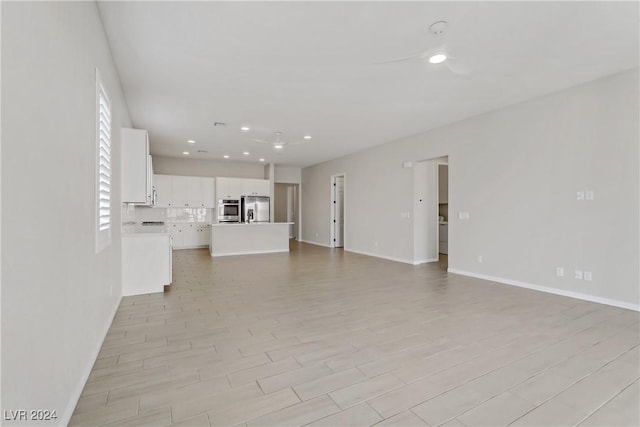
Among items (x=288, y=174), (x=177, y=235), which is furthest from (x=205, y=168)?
(x=288, y=174)

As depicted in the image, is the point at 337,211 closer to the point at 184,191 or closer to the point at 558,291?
the point at 184,191

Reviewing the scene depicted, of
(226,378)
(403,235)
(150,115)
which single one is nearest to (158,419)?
(226,378)

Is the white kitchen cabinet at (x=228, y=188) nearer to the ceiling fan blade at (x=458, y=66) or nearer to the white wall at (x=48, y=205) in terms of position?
the white wall at (x=48, y=205)

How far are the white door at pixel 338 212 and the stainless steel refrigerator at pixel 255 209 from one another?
7.07 feet

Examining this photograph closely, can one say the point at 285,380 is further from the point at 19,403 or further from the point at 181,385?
the point at 19,403

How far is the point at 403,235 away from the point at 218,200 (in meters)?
5.50

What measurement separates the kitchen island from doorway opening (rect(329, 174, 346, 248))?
1.67m

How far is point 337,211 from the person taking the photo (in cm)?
964

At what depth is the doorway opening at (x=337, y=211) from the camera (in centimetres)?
953

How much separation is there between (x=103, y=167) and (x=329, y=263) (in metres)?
4.75

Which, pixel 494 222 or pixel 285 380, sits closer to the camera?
pixel 285 380

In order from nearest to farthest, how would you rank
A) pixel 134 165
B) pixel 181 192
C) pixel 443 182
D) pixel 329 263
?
pixel 134 165, pixel 329 263, pixel 181 192, pixel 443 182

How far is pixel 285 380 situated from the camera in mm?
2059

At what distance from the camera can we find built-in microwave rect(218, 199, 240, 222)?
9.26 m
